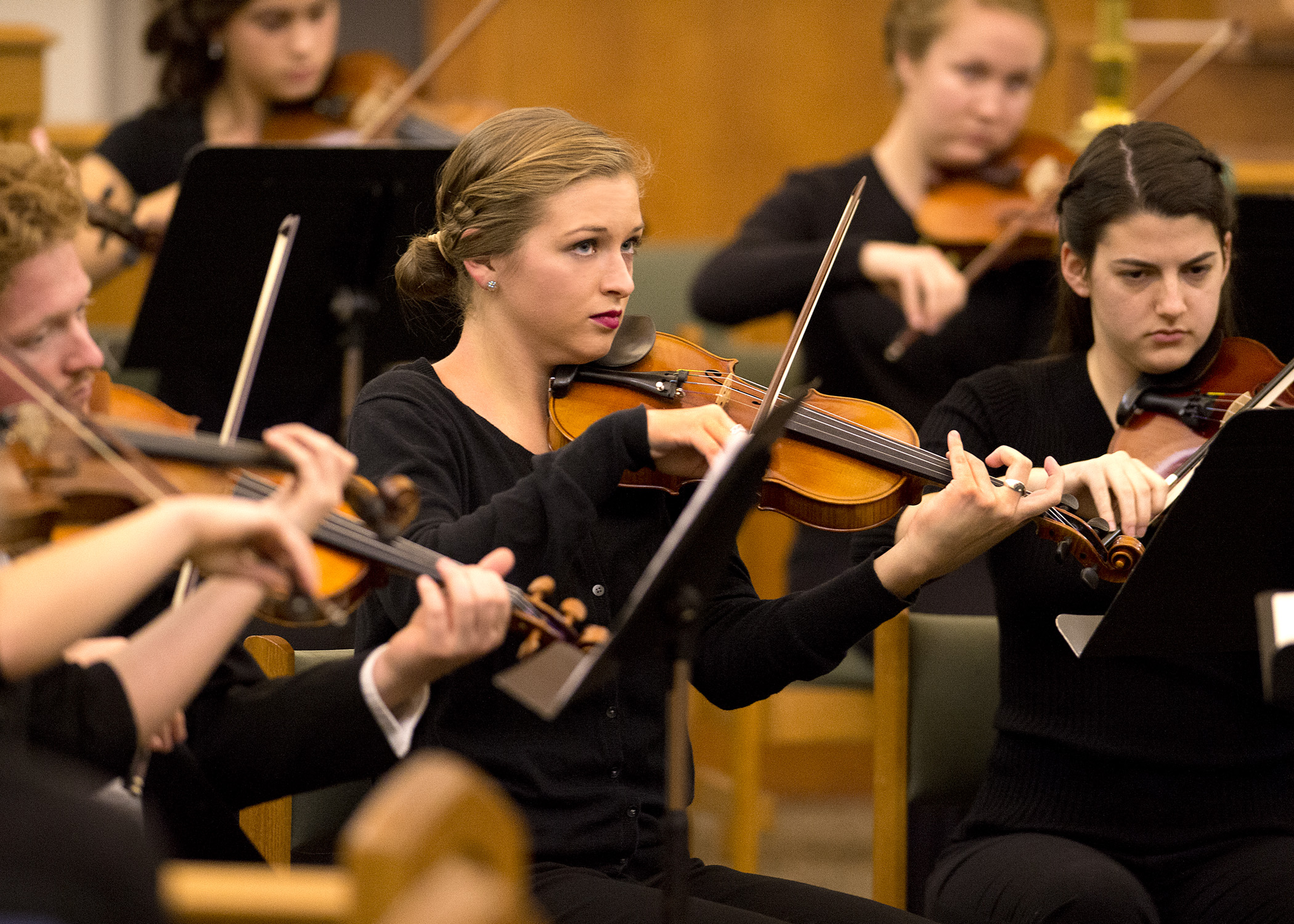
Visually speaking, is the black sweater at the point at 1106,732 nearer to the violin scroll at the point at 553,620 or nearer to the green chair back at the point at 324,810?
the violin scroll at the point at 553,620

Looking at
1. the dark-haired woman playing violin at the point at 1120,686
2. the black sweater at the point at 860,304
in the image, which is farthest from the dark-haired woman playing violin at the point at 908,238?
the dark-haired woman playing violin at the point at 1120,686

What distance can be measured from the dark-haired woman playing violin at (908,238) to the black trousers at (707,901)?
3.19 ft

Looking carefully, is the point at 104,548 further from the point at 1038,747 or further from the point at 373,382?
the point at 1038,747

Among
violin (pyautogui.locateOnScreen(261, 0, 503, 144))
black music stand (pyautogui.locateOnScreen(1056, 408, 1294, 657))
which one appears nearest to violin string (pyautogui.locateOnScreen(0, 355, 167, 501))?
black music stand (pyautogui.locateOnScreen(1056, 408, 1294, 657))

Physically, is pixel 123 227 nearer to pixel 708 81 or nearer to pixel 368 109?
pixel 368 109

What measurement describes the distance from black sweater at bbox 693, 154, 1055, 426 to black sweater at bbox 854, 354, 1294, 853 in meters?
0.76

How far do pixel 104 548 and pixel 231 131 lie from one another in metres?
1.82

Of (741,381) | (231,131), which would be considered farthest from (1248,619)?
(231,131)

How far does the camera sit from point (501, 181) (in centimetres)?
145

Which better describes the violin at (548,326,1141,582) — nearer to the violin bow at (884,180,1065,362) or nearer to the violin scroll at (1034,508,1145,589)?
the violin scroll at (1034,508,1145,589)

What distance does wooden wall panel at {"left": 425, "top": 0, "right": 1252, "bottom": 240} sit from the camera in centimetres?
393

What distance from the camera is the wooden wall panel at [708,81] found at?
3.93 m

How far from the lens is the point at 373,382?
56.0 inches

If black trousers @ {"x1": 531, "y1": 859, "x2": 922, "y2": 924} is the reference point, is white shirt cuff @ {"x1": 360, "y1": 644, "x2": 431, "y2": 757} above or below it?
above
